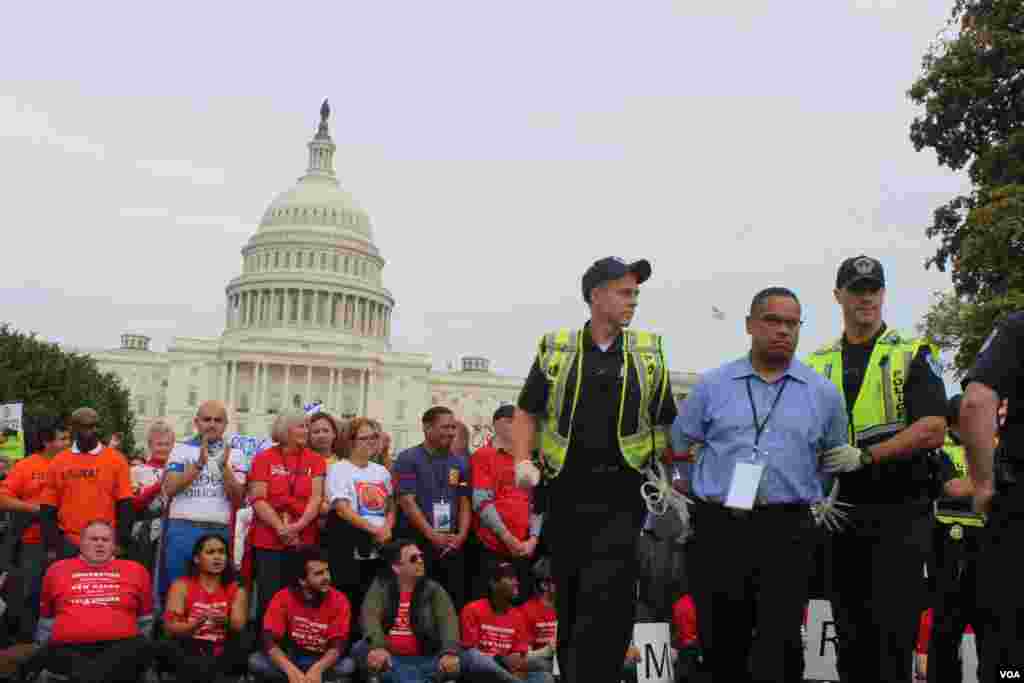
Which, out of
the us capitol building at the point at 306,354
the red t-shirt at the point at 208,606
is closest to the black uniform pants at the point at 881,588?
the red t-shirt at the point at 208,606

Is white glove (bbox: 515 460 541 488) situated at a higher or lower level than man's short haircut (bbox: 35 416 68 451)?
lower

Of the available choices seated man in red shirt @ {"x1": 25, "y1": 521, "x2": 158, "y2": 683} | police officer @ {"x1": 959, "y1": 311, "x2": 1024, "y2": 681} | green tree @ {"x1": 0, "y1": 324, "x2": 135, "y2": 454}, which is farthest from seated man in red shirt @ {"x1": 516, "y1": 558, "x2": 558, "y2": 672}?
green tree @ {"x1": 0, "y1": 324, "x2": 135, "y2": 454}

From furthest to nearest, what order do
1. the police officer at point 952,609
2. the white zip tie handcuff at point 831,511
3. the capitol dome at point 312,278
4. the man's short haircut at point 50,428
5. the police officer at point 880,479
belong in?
the capitol dome at point 312,278 < the man's short haircut at point 50,428 < the police officer at point 952,609 < the white zip tie handcuff at point 831,511 < the police officer at point 880,479

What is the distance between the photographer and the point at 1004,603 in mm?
3926

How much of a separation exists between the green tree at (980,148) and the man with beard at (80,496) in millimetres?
13556

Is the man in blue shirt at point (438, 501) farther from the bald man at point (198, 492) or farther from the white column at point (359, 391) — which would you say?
the white column at point (359, 391)

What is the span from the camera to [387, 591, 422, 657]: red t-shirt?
376 inches

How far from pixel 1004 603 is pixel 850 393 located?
7.78ft

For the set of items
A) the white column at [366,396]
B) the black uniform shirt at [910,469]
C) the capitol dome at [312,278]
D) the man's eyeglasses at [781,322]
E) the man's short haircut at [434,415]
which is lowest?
A: the black uniform shirt at [910,469]

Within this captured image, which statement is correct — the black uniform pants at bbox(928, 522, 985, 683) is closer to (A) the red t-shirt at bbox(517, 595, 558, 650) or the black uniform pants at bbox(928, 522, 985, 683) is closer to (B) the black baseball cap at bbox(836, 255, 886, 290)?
(B) the black baseball cap at bbox(836, 255, 886, 290)

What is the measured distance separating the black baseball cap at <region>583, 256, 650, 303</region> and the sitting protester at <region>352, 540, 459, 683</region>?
4224mm

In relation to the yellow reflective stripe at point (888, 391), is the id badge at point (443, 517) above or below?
below

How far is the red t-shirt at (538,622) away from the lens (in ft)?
32.8

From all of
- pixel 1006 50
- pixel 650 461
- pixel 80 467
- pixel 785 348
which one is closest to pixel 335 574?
pixel 80 467
